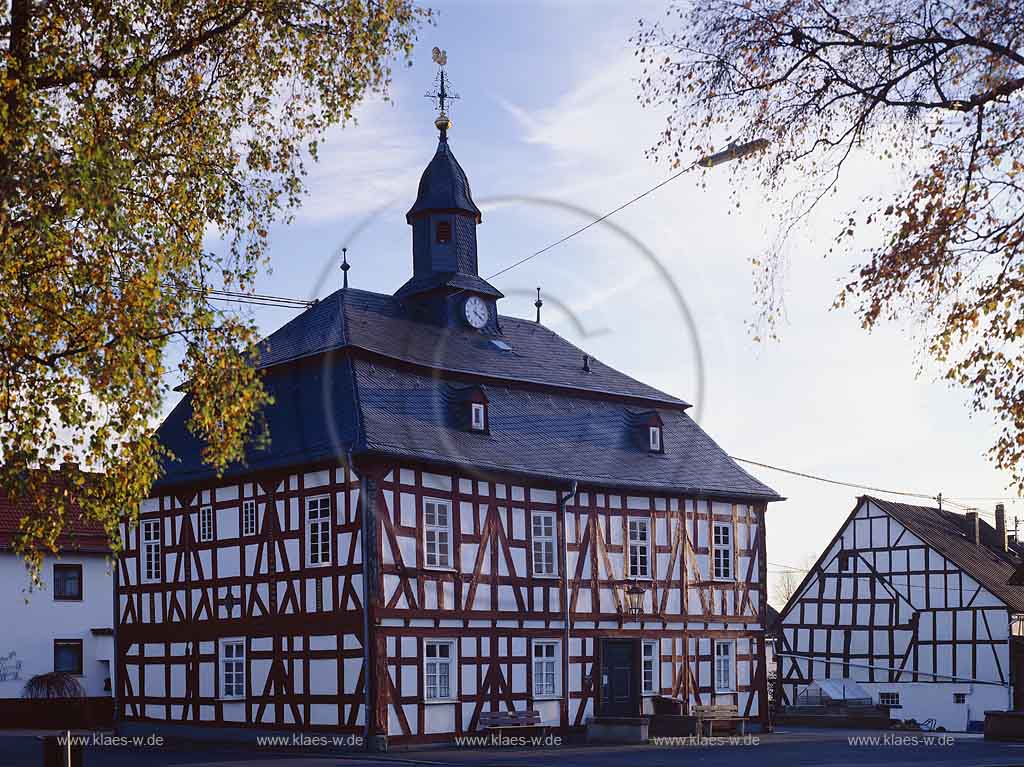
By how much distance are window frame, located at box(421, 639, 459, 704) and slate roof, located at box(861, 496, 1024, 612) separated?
81.6ft

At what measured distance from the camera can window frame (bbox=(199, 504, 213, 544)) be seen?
31538 millimetres

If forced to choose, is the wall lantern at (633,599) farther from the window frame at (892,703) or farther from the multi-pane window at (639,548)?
the window frame at (892,703)

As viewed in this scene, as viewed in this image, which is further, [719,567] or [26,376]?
[719,567]

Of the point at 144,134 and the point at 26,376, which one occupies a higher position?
the point at 144,134

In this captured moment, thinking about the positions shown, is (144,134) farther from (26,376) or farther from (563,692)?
(563,692)

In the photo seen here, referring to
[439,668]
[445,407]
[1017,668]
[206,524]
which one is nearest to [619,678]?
[439,668]

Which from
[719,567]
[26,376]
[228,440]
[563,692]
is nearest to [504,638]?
[563,692]

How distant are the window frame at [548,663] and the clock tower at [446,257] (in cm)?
815

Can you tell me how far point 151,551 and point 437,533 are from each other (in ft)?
26.1

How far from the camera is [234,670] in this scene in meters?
30.5

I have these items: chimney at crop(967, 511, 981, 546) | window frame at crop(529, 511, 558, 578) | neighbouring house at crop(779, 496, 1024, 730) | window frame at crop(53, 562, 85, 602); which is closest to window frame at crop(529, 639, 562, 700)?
window frame at crop(529, 511, 558, 578)

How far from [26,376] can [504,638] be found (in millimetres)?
16840

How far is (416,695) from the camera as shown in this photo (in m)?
28.2

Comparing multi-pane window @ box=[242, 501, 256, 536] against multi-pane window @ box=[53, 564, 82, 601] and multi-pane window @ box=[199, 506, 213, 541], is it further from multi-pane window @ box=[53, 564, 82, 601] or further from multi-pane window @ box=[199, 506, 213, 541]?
multi-pane window @ box=[53, 564, 82, 601]
